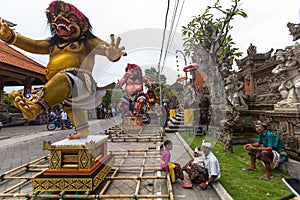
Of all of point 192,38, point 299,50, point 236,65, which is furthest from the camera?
point 236,65

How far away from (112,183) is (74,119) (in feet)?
4.25

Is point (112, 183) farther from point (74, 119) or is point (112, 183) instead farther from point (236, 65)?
point (236, 65)

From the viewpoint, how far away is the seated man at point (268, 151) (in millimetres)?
3053

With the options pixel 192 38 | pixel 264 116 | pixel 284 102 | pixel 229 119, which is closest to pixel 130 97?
pixel 192 38

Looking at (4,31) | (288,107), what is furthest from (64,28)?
(288,107)

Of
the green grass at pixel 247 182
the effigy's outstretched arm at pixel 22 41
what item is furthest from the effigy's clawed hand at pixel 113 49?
the green grass at pixel 247 182

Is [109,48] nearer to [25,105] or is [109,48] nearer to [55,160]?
[25,105]

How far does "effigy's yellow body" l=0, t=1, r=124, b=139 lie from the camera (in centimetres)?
249

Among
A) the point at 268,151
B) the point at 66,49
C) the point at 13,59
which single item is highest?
the point at 13,59

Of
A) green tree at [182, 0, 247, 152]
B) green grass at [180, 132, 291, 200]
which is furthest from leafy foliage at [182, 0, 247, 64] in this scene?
green grass at [180, 132, 291, 200]

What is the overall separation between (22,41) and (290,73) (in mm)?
5222

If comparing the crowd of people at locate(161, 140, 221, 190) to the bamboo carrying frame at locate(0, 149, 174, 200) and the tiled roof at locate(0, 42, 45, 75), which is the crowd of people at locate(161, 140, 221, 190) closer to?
the bamboo carrying frame at locate(0, 149, 174, 200)

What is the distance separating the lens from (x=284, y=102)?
12.5 feet

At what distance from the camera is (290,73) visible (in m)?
3.81
